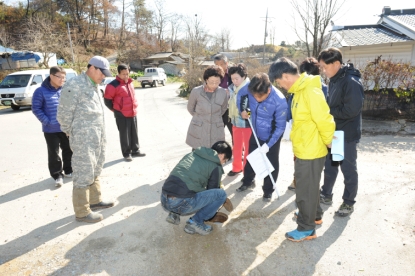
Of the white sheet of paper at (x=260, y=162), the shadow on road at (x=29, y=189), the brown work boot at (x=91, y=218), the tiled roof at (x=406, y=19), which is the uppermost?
the tiled roof at (x=406, y=19)

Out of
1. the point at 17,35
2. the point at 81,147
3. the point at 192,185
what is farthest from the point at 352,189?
the point at 17,35

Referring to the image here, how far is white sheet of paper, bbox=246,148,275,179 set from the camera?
11.2ft

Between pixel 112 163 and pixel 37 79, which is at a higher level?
pixel 37 79

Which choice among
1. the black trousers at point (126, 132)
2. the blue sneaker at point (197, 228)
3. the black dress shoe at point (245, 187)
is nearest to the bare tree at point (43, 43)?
the black trousers at point (126, 132)

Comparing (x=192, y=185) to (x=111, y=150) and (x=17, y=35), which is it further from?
(x=17, y=35)

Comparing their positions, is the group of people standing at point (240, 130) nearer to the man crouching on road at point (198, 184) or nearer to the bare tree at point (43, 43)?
the man crouching on road at point (198, 184)

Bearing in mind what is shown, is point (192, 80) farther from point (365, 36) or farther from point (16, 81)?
point (365, 36)

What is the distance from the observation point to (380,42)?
38.8 feet

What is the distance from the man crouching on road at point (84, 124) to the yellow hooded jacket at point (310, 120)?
218 centimetres

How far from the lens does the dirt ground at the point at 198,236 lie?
2.55 metres

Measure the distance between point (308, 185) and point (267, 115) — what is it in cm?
113

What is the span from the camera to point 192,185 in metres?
2.79

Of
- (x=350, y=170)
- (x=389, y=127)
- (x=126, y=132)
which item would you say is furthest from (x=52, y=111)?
(x=389, y=127)

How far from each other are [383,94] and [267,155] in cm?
625
